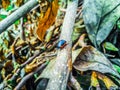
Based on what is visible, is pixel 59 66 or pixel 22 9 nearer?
pixel 59 66

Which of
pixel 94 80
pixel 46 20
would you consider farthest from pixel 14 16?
pixel 94 80

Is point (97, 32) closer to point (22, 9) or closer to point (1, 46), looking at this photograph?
point (22, 9)

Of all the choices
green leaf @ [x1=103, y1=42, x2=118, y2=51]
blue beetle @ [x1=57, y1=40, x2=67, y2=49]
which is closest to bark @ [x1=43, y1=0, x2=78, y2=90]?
blue beetle @ [x1=57, y1=40, x2=67, y2=49]

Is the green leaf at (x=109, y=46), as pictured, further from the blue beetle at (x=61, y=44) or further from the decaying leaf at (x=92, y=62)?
the blue beetle at (x=61, y=44)

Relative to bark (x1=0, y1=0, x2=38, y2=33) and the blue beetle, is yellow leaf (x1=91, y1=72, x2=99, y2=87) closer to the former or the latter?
the blue beetle

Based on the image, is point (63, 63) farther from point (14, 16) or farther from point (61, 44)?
point (14, 16)

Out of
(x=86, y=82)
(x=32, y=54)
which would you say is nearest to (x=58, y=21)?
(x=32, y=54)
